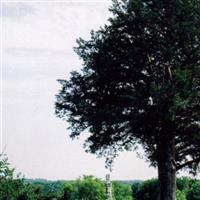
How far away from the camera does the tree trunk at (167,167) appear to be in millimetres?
37656

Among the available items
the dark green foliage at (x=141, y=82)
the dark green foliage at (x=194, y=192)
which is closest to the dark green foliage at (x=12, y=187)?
the dark green foliage at (x=141, y=82)

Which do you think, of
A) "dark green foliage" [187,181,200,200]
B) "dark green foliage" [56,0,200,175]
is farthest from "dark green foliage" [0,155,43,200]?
"dark green foliage" [187,181,200,200]

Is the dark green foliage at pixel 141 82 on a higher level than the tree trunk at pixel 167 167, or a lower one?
higher

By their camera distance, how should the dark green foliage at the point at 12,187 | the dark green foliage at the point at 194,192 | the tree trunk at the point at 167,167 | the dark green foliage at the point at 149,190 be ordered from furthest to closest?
1. the dark green foliage at the point at 149,190
2. the dark green foliage at the point at 194,192
3. the tree trunk at the point at 167,167
4. the dark green foliage at the point at 12,187

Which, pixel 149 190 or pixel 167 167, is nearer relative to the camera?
pixel 167 167

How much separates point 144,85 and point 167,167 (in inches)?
248

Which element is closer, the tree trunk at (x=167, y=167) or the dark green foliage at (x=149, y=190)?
the tree trunk at (x=167, y=167)

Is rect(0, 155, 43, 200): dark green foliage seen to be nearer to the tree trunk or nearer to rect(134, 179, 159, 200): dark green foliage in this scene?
the tree trunk

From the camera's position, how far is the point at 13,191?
96.0 ft

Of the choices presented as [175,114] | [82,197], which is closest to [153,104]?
[175,114]

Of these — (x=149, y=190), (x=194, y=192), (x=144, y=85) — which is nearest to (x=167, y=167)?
(x=144, y=85)

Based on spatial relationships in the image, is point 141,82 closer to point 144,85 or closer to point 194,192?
point 144,85

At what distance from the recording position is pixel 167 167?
3781 cm

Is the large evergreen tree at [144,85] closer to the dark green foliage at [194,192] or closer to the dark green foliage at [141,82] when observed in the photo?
the dark green foliage at [141,82]
